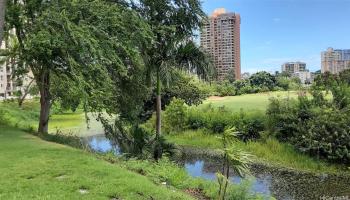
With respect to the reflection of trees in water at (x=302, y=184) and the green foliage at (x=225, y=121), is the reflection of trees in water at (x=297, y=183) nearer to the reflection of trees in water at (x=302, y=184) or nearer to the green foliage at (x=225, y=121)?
the reflection of trees in water at (x=302, y=184)

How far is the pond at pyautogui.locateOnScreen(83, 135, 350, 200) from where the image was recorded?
11.1 metres

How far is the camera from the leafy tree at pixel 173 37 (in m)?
15.2

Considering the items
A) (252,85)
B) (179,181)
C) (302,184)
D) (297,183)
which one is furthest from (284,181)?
(252,85)

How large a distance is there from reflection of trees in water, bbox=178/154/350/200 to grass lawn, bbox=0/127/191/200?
4.86m

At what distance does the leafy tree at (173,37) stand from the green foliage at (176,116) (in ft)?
26.8

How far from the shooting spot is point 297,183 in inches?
496

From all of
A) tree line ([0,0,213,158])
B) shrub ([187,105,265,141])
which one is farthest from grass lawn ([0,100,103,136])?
tree line ([0,0,213,158])

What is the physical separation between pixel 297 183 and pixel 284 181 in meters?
0.39

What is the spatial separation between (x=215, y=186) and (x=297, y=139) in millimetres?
8391

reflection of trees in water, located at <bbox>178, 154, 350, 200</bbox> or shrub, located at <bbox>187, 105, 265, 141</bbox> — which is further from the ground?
shrub, located at <bbox>187, 105, 265, 141</bbox>

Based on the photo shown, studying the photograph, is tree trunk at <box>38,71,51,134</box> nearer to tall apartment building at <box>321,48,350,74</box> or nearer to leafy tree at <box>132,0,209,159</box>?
leafy tree at <box>132,0,209,159</box>

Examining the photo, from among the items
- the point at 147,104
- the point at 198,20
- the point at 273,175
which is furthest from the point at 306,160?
the point at 147,104

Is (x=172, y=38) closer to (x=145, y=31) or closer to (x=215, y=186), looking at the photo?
(x=145, y=31)

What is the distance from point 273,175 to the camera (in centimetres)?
1372
